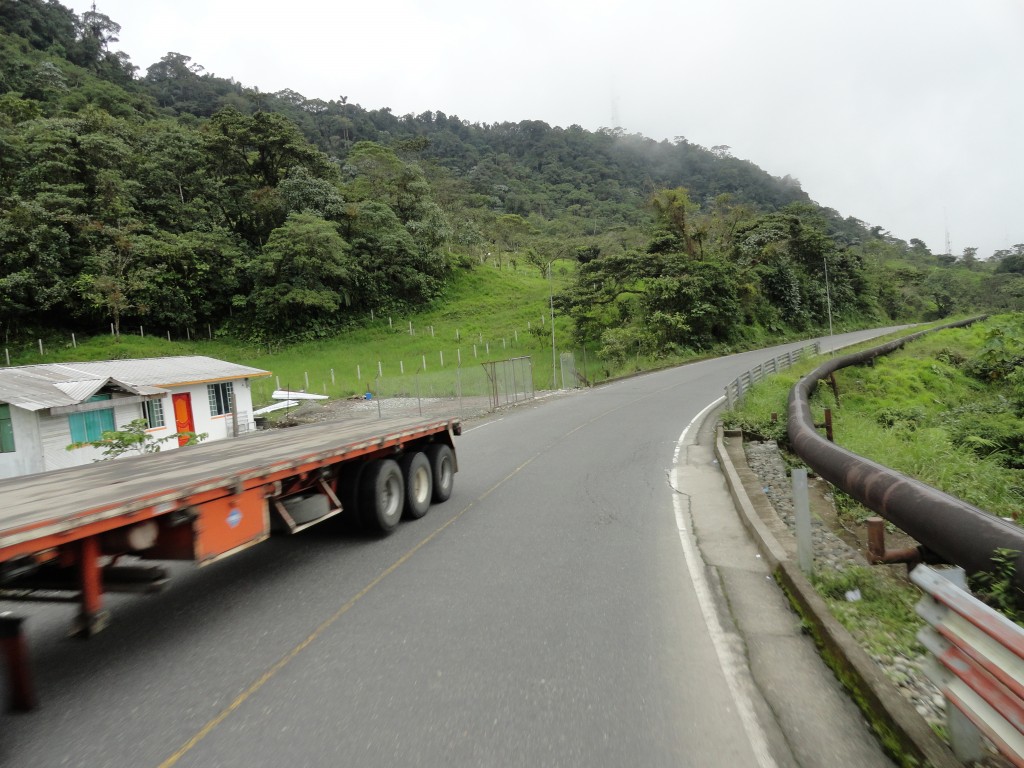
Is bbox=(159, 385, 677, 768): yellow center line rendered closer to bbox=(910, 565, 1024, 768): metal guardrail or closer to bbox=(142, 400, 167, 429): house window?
bbox=(910, 565, 1024, 768): metal guardrail

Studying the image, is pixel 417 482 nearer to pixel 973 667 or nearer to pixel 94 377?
pixel 973 667

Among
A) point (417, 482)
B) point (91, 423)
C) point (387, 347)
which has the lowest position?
point (417, 482)

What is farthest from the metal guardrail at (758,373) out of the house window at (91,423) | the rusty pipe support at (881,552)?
the house window at (91,423)

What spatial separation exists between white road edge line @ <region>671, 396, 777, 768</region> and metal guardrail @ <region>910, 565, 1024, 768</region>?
0.91 m

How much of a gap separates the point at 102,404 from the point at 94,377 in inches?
86.6

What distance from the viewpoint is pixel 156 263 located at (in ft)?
184

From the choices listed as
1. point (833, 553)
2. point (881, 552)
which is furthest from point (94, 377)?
point (881, 552)

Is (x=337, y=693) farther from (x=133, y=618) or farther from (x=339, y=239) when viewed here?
(x=339, y=239)

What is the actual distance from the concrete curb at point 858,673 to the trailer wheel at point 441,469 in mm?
4414

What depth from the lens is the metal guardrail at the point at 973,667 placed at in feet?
8.40

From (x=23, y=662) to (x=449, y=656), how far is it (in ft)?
8.44

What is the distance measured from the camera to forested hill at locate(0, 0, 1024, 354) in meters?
49.0

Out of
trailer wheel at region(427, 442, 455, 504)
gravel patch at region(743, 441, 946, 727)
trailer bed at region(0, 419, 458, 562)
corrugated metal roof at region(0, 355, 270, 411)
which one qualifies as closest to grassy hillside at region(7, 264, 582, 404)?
corrugated metal roof at region(0, 355, 270, 411)

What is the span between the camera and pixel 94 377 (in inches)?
902
